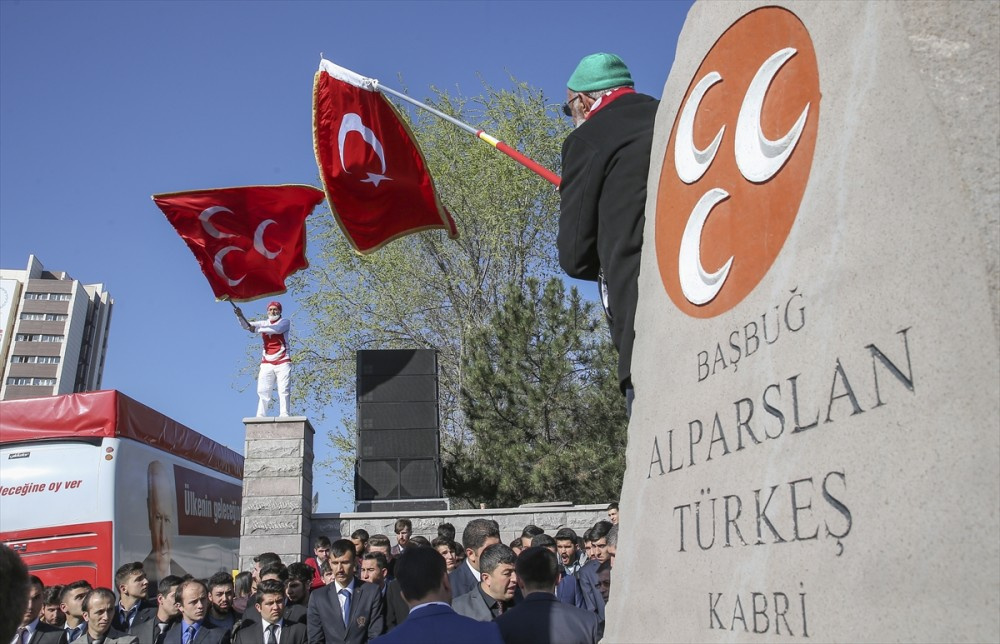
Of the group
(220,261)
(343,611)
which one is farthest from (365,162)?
(343,611)

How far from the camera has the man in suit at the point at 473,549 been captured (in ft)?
22.8

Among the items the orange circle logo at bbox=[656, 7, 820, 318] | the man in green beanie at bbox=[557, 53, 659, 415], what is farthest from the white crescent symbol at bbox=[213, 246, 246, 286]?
the orange circle logo at bbox=[656, 7, 820, 318]

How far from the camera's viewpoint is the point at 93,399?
12.1 meters

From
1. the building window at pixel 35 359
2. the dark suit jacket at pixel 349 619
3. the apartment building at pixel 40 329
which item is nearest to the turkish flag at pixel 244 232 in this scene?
the dark suit jacket at pixel 349 619

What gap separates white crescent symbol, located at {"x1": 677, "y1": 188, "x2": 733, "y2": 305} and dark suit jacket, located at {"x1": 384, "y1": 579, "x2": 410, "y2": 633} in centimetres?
500

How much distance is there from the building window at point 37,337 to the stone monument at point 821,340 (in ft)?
331

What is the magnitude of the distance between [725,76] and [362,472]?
1230 cm

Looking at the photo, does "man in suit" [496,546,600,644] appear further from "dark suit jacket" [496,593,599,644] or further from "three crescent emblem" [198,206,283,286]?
"three crescent emblem" [198,206,283,286]

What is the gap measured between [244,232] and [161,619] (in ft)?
22.1

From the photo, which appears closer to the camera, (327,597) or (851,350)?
(851,350)

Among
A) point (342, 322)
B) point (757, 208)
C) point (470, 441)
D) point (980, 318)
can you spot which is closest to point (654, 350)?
point (757, 208)

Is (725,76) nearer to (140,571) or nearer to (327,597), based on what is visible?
(327,597)

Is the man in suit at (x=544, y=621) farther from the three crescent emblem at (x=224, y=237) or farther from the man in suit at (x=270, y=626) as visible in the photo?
the three crescent emblem at (x=224, y=237)

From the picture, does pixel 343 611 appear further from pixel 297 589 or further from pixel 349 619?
pixel 297 589
